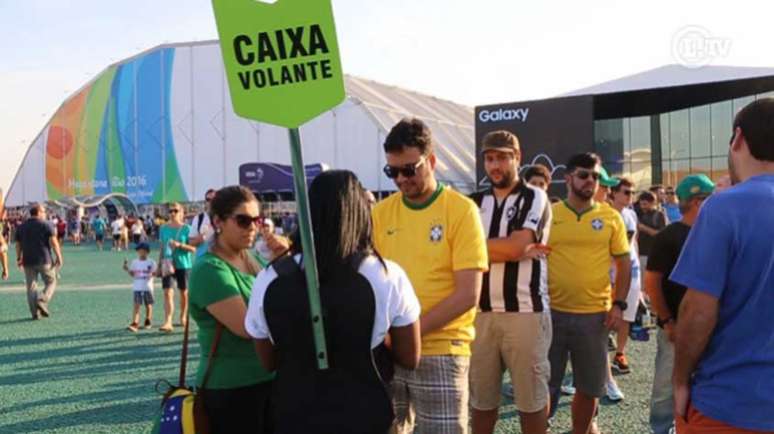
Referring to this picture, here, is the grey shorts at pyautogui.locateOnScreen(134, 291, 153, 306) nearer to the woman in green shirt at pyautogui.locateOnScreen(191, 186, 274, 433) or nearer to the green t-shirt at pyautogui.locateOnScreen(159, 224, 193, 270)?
the green t-shirt at pyautogui.locateOnScreen(159, 224, 193, 270)

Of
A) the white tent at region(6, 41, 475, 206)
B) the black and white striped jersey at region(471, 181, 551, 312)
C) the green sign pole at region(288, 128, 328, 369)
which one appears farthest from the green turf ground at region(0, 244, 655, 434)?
the white tent at region(6, 41, 475, 206)

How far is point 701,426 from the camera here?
2.54 metres

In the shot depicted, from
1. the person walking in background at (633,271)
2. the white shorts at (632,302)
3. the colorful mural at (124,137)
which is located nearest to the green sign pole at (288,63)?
the white shorts at (632,302)

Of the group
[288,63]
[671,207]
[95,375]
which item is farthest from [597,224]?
[671,207]

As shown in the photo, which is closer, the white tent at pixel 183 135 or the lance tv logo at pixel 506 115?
the lance tv logo at pixel 506 115

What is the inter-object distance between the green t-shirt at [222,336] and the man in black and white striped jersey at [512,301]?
140cm

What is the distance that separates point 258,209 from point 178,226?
7.53 metres

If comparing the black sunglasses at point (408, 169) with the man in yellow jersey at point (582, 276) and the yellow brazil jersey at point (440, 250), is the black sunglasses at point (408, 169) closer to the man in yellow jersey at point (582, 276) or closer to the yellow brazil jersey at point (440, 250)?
the yellow brazil jersey at point (440, 250)

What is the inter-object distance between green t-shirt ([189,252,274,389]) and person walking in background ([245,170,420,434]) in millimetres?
705

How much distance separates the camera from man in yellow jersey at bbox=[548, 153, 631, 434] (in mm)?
4887

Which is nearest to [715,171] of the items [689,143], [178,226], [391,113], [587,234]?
[689,143]

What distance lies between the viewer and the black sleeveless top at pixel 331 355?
2.47 metres

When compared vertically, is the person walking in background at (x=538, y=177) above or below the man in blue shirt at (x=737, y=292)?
above

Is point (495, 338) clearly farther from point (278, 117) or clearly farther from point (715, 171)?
point (715, 171)
